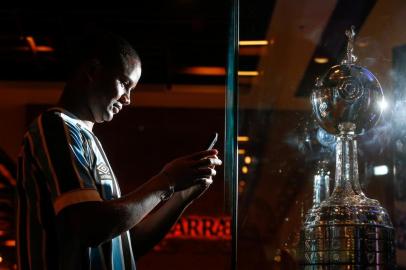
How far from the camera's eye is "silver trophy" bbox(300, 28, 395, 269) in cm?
167

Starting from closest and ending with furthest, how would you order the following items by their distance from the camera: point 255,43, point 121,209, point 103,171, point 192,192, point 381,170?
1. point 121,209
2. point 103,171
3. point 192,192
4. point 381,170
5. point 255,43

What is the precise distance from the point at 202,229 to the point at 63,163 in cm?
614

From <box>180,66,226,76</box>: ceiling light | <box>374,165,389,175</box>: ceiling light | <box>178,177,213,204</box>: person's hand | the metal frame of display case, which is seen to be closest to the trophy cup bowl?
the metal frame of display case

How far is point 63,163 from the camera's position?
144cm

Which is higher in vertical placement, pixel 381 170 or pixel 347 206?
pixel 381 170

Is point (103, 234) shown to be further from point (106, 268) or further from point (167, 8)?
point (167, 8)

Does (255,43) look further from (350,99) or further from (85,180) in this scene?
(85,180)

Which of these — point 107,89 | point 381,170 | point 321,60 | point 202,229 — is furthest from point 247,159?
point 202,229

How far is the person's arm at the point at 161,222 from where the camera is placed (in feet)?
5.61

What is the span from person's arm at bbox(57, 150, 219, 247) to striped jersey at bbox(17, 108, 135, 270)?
0.02 metres

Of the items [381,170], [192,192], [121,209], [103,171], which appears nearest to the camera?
[121,209]

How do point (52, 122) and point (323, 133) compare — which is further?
point (323, 133)

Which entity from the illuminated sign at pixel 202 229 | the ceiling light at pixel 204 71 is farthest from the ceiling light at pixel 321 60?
the illuminated sign at pixel 202 229

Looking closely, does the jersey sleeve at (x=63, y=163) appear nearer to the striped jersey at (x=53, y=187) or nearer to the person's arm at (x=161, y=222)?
the striped jersey at (x=53, y=187)
